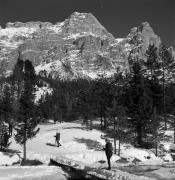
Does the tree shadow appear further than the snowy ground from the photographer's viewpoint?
Yes

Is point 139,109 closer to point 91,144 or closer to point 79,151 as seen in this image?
point 91,144

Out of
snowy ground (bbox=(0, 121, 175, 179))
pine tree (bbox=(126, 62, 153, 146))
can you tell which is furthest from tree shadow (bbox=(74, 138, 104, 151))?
pine tree (bbox=(126, 62, 153, 146))

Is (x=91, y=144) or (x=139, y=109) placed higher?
(x=139, y=109)

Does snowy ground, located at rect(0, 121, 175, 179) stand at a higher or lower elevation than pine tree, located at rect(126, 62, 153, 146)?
lower

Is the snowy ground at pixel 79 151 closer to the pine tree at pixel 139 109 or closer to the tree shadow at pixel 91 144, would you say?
the tree shadow at pixel 91 144

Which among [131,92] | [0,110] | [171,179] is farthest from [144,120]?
[171,179]

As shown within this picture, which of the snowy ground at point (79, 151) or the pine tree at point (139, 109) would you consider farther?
the pine tree at point (139, 109)

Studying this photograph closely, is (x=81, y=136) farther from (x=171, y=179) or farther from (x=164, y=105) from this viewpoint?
(x=171, y=179)

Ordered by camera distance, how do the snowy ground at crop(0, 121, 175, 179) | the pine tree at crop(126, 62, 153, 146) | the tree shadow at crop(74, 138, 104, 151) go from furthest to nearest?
the pine tree at crop(126, 62, 153, 146) → the tree shadow at crop(74, 138, 104, 151) → the snowy ground at crop(0, 121, 175, 179)

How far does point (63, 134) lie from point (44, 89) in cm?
10478

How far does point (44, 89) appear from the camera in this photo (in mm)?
149500

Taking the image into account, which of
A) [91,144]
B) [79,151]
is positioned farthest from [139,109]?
[79,151]

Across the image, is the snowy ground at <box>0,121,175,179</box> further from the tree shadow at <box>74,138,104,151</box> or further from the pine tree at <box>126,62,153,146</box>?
the pine tree at <box>126,62,153,146</box>

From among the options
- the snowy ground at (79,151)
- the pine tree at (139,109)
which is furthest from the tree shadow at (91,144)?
the pine tree at (139,109)
